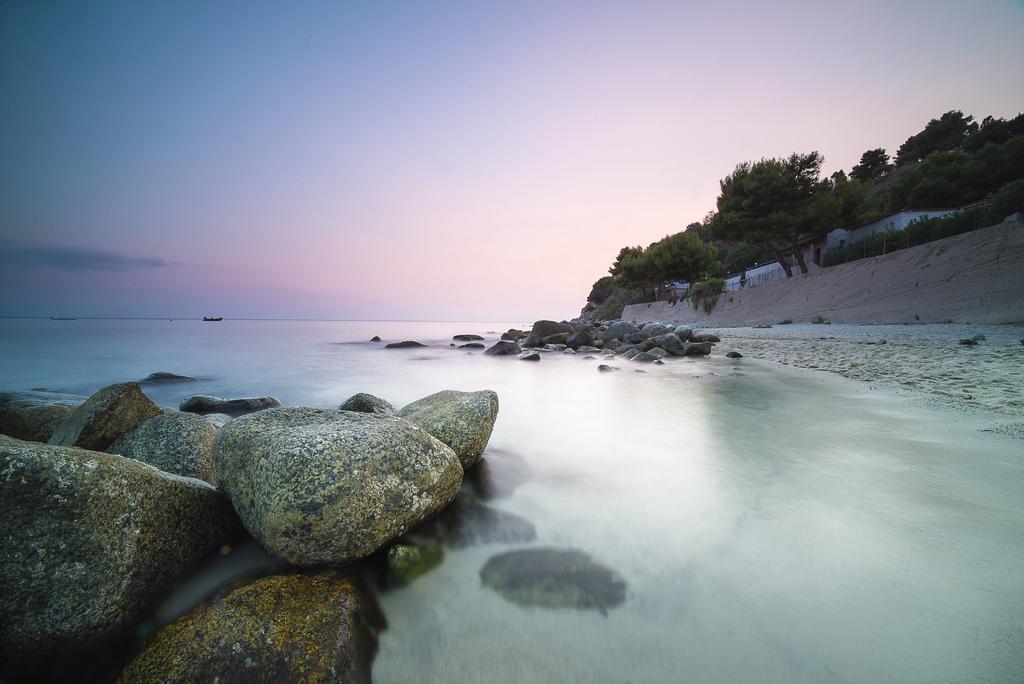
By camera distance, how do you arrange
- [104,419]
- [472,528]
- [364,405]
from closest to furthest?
[472,528], [104,419], [364,405]

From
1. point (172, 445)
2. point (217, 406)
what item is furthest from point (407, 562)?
point (217, 406)

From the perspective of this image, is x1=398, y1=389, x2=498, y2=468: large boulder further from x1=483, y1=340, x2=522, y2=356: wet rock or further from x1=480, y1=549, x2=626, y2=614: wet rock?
x1=483, y1=340, x2=522, y2=356: wet rock

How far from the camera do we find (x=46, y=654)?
168 centimetres

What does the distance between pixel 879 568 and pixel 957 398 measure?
16.4 ft

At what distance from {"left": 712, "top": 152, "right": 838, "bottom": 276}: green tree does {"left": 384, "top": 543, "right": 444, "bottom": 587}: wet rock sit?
1361 inches

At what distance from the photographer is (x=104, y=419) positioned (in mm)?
3486

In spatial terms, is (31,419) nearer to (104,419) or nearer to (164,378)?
(104,419)

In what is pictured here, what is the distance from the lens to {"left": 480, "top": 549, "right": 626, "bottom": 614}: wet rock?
2207mm

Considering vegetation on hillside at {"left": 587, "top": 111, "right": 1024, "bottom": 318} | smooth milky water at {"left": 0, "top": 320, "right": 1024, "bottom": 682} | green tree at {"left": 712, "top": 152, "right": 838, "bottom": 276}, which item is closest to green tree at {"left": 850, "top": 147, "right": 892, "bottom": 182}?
vegetation on hillside at {"left": 587, "top": 111, "right": 1024, "bottom": 318}

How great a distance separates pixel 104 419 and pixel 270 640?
10.2 ft

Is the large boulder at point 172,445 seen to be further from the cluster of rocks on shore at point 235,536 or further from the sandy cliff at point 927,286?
the sandy cliff at point 927,286

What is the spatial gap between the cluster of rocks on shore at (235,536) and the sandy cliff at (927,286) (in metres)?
20.4

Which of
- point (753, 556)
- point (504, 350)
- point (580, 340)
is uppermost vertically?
point (580, 340)

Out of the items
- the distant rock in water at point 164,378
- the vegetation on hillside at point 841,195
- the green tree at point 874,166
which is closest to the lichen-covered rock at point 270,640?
the distant rock in water at point 164,378
